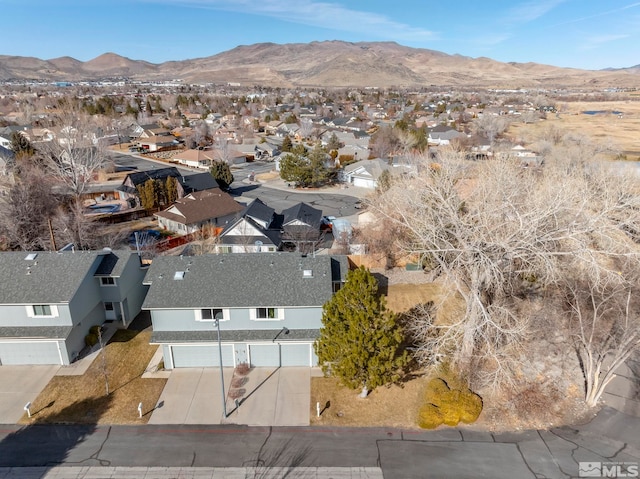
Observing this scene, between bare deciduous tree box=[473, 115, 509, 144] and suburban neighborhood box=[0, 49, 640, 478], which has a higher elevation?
bare deciduous tree box=[473, 115, 509, 144]

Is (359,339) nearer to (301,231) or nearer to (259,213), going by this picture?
(301,231)

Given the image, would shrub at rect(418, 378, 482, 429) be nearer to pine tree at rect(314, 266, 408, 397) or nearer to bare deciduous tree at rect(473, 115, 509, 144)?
pine tree at rect(314, 266, 408, 397)

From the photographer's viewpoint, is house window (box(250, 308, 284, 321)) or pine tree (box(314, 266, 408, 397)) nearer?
pine tree (box(314, 266, 408, 397))

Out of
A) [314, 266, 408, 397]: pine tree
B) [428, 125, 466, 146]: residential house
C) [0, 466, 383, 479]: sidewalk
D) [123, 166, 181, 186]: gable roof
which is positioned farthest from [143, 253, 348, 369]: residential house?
[428, 125, 466, 146]: residential house

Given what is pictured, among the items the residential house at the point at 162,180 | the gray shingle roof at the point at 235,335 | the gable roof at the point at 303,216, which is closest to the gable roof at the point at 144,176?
the residential house at the point at 162,180

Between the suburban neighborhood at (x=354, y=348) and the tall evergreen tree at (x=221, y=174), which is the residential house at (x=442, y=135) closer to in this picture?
the tall evergreen tree at (x=221, y=174)

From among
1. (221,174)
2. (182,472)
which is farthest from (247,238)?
(221,174)

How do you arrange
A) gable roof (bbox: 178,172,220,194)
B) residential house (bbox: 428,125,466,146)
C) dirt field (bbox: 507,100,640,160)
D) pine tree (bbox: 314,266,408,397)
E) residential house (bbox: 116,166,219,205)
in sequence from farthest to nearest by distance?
residential house (bbox: 428,125,466,146), dirt field (bbox: 507,100,640,160), gable roof (bbox: 178,172,220,194), residential house (bbox: 116,166,219,205), pine tree (bbox: 314,266,408,397)
